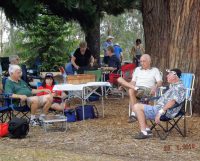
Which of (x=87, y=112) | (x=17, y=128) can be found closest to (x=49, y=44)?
(x=87, y=112)

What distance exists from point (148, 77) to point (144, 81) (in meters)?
0.09

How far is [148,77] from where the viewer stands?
8.66 metres

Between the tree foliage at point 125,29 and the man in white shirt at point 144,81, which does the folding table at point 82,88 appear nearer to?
the man in white shirt at point 144,81

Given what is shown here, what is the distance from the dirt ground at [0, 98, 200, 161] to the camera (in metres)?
6.07

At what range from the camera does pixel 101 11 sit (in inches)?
551

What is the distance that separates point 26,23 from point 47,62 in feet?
36.7

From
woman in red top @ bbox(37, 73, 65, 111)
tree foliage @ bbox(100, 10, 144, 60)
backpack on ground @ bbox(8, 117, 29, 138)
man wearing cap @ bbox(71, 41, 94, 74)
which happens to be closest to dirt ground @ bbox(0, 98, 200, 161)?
backpack on ground @ bbox(8, 117, 29, 138)

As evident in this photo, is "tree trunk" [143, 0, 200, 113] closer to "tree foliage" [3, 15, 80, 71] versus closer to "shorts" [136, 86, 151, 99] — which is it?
"shorts" [136, 86, 151, 99]

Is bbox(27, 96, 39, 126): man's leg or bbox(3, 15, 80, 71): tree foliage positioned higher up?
bbox(3, 15, 80, 71): tree foliage

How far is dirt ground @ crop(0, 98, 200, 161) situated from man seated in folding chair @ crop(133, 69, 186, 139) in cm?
24

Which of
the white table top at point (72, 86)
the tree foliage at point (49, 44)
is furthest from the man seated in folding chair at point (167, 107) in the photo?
the tree foliage at point (49, 44)

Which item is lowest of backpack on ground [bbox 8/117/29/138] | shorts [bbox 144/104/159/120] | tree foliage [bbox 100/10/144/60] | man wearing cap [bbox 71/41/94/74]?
backpack on ground [bbox 8/117/29/138]

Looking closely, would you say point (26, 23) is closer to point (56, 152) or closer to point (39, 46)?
point (56, 152)

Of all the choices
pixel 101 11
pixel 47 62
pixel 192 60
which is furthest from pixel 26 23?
pixel 47 62
